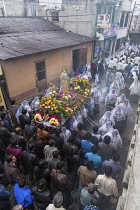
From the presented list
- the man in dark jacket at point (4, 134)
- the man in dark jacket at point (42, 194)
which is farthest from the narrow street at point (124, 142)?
the man in dark jacket at point (4, 134)

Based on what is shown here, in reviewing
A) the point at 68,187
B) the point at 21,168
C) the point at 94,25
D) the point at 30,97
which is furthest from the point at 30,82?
the point at 94,25

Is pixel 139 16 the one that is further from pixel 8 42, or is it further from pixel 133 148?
pixel 133 148

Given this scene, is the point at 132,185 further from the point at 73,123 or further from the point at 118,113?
the point at 118,113

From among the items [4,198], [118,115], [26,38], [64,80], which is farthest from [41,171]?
[26,38]

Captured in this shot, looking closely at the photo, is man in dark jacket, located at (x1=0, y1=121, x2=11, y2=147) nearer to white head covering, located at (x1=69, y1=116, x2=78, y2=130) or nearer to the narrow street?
white head covering, located at (x1=69, y1=116, x2=78, y2=130)

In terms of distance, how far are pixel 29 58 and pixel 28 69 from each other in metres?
0.60

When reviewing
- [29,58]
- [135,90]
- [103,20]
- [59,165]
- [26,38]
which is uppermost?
[103,20]

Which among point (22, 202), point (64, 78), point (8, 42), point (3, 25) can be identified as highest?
point (3, 25)

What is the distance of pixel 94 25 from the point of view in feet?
44.2

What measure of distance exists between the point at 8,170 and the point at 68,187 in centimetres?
158

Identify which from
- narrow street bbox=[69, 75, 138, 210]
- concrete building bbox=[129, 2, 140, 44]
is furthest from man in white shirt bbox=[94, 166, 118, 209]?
concrete building bbox=[129, 2, 140, 44]

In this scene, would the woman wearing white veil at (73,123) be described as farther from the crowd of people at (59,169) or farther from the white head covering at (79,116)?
the white head covering at (79,116)

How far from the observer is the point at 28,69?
27.1ft

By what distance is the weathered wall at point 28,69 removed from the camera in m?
7.38
